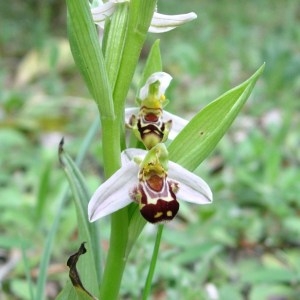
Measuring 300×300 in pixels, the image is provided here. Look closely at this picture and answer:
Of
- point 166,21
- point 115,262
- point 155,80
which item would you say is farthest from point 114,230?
point 166,21

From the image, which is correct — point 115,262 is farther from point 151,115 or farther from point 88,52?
point 88,52

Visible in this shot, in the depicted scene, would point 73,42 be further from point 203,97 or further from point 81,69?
point 203,97

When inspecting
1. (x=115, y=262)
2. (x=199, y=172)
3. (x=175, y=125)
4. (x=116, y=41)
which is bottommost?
(x=199, y=172)

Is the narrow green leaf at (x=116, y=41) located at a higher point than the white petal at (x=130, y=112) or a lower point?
higher

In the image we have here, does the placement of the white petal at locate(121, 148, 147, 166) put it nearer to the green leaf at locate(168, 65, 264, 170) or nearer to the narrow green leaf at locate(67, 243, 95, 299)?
the green leaf at locate(168, 65, 264, 170)

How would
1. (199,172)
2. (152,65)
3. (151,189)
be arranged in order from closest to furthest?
(151,189)
(152,65)
(199,172)

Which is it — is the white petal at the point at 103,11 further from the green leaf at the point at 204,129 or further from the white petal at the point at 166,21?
the green leaf at the point at 204,129

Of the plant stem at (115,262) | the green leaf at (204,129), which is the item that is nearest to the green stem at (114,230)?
the plant stem at (115,262)
